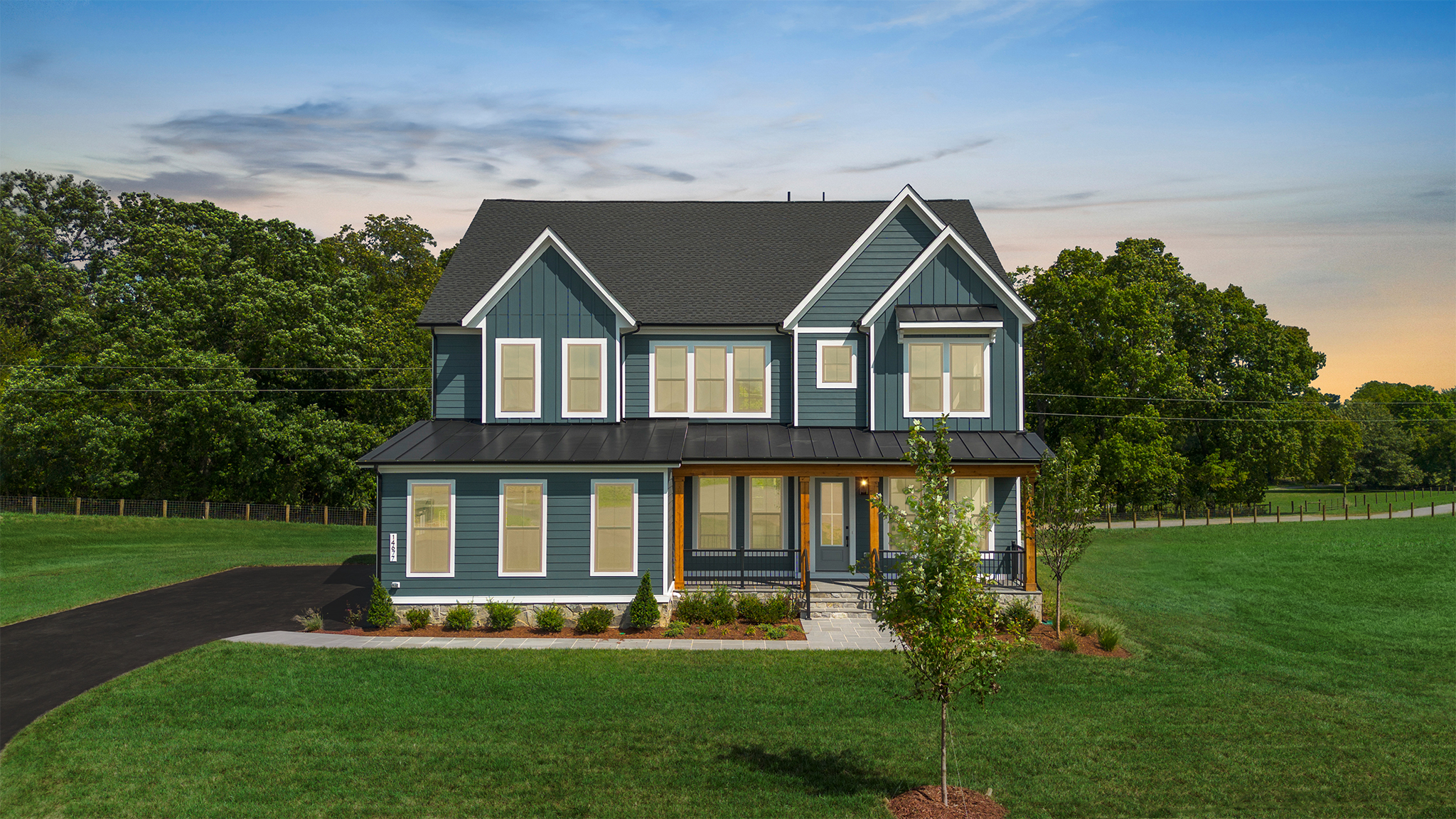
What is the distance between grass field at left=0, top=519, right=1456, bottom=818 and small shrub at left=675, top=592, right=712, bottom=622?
2252mm

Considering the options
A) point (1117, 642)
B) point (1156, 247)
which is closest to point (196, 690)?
point (1117, 642)

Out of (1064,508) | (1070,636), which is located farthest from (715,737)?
(1064,508)

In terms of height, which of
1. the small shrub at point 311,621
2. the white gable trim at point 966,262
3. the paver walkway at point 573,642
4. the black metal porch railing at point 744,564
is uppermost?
the white gable trim at point 966,262

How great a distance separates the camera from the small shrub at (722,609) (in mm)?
17984

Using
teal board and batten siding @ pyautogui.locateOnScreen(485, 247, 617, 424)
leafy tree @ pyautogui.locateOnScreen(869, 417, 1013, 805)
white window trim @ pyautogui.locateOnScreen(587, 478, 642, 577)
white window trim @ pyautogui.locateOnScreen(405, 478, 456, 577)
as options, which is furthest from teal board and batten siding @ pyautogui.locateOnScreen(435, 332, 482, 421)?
leafy tree @ pyautogui.locateOnScreen(869, 417, 1013, 805)

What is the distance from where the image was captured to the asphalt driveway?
1378cm

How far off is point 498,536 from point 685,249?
1104cm

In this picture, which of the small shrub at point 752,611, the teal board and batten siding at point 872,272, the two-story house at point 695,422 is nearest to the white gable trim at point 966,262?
the two-story house at point 695,422

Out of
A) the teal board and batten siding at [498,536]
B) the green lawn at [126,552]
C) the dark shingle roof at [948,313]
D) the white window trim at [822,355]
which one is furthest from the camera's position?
the green lawn at [126,552]

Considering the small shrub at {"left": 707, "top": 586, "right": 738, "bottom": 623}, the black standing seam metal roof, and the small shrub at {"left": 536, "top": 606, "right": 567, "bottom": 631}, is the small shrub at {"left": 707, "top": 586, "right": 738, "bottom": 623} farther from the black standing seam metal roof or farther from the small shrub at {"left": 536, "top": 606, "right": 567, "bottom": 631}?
the small shrub at {"left": 536, "top": 606, "right": 567, "bottom": 631}

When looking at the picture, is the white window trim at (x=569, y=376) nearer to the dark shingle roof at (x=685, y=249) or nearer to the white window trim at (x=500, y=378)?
the white window trim at (x=500, y=378)

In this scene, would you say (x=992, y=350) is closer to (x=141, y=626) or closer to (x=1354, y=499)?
(x=141, y=626)

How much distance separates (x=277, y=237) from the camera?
42.9m

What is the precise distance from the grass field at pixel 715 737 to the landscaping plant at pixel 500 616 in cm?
194
